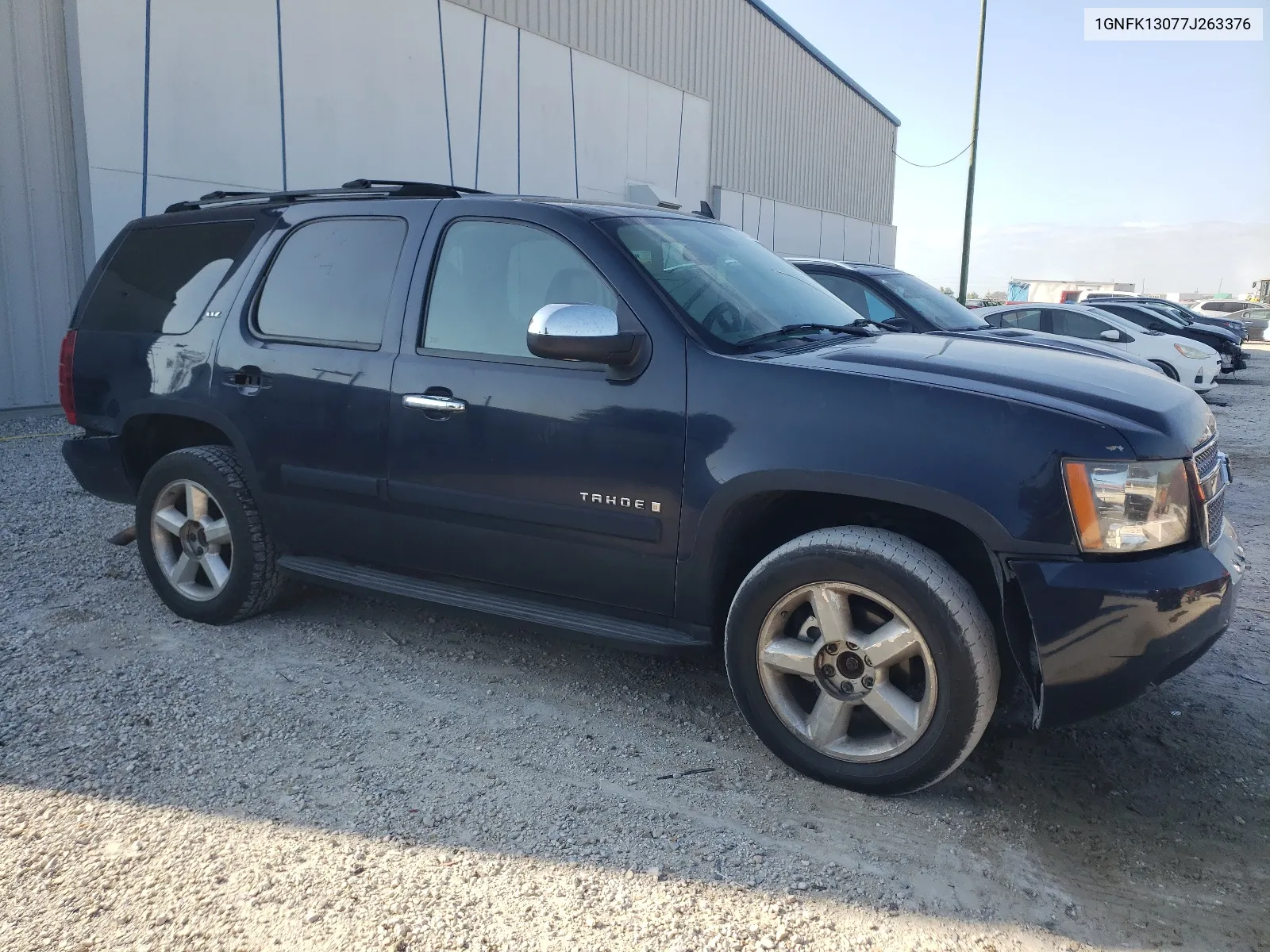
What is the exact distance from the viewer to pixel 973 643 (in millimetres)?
2686

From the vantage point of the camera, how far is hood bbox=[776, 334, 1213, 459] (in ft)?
8.86

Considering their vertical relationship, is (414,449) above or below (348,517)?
above

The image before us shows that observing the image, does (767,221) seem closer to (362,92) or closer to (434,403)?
(362,92)

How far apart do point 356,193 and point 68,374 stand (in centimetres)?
179

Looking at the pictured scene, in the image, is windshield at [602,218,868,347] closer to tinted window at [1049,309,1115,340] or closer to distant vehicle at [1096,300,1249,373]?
tinted window at [1049,309,1115,340]

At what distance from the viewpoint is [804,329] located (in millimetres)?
3580

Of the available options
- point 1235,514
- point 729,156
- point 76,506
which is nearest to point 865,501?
point 1235,514

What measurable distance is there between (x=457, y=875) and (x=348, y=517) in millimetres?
1703

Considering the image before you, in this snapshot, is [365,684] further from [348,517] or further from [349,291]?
[349,291]

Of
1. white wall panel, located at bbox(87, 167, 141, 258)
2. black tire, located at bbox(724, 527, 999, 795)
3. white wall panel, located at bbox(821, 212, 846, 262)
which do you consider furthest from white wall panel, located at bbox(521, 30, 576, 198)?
white wall panel, located at bbox(821, 212, 846, 262)

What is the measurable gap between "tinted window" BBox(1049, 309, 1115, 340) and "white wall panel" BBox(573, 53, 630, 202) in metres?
7.66

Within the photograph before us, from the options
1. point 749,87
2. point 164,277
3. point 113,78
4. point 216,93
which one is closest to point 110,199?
point 113,78

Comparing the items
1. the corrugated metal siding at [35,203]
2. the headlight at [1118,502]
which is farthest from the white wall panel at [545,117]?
the headlight at [1118,502]

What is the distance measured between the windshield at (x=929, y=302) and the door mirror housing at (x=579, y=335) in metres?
4.75
